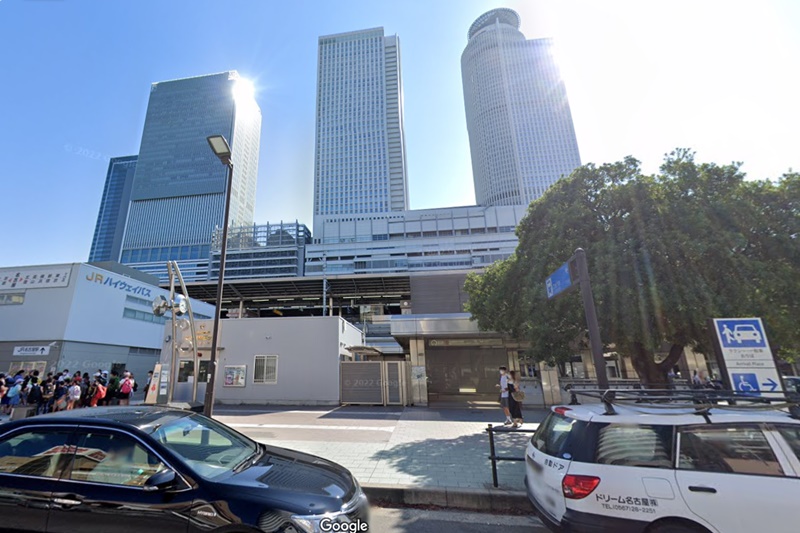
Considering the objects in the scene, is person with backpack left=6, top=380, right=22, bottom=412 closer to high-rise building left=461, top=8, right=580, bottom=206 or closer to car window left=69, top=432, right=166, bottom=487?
car window left=69, top=432, right=166, bottom=487

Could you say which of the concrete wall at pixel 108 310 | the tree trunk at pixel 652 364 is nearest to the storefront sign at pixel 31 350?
the concrete wall at pixel 108 310

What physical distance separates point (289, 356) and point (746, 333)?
16.2m

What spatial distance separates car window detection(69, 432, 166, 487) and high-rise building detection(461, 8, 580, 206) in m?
129

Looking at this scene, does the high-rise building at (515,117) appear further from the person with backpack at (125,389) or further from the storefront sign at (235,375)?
the person with backpack at (125,389)

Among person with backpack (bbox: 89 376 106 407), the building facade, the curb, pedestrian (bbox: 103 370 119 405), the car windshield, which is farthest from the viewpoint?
the building facade

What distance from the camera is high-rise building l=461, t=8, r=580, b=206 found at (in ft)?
416

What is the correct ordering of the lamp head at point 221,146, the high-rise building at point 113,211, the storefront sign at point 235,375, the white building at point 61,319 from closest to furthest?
the lamp head at point 221,146 < the storefront sign at point 235,375 < the white building at point 61,319 < the high-rise building at point 113,211

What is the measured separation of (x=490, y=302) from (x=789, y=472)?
9.57 metres

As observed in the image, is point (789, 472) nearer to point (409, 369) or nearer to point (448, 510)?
point (448, 510)

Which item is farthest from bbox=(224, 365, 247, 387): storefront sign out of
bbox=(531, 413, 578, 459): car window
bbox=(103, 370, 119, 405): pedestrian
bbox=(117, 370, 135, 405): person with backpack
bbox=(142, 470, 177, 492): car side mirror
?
bbox=(531, 413, 578, 459): car window

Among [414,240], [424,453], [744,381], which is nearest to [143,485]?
[424,453]

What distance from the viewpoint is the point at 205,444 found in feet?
10.9

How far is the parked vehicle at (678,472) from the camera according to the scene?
8.81 ft

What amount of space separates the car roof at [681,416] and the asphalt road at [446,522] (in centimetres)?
179
